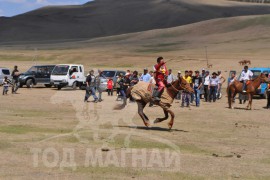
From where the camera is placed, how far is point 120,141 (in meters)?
14.4

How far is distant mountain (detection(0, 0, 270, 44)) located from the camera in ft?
537

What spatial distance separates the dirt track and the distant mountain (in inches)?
5305

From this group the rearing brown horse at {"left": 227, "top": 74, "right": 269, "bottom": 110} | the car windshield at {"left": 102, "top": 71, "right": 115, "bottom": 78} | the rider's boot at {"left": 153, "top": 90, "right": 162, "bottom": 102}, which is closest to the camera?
the rider's boot at {"left": 153, "top": 90, "right": 162, "bottom": 102}

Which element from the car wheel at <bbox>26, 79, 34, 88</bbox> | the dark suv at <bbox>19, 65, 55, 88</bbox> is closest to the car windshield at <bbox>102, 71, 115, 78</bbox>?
the dark suv at <bbox>19, 65, 55, 88</bbox>

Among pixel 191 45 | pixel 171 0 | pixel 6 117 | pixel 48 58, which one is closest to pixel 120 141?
pixel 6 117

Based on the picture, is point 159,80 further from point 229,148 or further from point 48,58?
point 48,58

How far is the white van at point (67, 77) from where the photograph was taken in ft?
139

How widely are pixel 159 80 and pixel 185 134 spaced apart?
6.12 feet

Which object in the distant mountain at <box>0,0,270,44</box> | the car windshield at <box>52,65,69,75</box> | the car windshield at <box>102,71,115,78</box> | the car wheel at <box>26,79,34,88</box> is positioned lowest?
the car wheel at <box>26,79,34,88</box>

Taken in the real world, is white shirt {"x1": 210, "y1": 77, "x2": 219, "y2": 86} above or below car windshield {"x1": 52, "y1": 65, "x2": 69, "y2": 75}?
below

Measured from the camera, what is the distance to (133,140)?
14.6 metres

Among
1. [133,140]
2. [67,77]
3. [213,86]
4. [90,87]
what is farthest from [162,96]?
[67,77]
